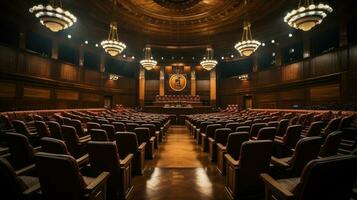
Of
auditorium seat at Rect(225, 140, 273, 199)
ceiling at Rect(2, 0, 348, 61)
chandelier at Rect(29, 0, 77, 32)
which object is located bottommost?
auditorium seat at Rect(225, 140, 273, 199)

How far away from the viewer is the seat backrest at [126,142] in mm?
3482

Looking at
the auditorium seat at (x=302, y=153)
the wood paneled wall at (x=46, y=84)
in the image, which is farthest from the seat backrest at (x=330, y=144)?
the wood paneled wall at (x=46, y=84)

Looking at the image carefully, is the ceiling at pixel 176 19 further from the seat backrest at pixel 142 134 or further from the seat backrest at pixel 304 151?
the seat backrest at pixel 304 151

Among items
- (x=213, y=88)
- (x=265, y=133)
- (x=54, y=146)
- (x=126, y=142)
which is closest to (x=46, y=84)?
(x=126, y=142)

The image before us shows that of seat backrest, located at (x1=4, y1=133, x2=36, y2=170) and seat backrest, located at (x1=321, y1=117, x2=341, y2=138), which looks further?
seat backrest, located at (x1=321, y1=117, x2=341, y2=138)

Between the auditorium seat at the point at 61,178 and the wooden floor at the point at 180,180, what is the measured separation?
50.2 inches

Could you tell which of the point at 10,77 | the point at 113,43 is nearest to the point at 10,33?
the point at 10,77

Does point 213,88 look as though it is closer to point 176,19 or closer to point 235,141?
point 176,19

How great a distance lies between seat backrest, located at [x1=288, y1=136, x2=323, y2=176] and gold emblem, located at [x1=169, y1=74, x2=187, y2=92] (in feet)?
60.2

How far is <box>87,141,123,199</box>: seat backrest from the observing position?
2.45 meters

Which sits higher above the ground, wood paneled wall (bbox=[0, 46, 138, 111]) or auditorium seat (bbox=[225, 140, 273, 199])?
wood paneled wall (bbox=[0, 46, 138, 111])

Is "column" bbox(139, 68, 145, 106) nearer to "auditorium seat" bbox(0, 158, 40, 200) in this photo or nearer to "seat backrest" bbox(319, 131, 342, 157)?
"seat backrest" bbox(319, 131, 342, 157)

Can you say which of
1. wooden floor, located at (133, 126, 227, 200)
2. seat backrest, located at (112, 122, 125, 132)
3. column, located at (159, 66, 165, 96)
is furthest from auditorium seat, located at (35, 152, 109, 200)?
column, located at (159, 66, 165, 96)

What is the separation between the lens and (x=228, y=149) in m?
3.33
